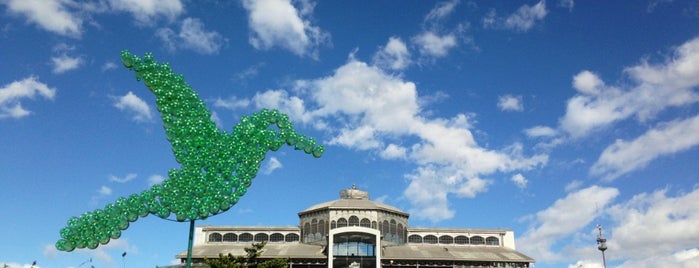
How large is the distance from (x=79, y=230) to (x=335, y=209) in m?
50.0

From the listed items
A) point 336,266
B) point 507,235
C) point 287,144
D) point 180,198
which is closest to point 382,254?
point 336,266

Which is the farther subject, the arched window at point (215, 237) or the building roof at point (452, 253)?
the arched window at point (215, 237)

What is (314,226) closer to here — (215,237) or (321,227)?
(321,227)

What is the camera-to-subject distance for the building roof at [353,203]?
9012cm

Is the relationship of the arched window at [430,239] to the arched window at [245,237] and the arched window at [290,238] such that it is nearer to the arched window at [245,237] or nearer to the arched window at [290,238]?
the arched window at [290,238]

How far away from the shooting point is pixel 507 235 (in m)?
94.8

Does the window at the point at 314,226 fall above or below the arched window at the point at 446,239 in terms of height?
above

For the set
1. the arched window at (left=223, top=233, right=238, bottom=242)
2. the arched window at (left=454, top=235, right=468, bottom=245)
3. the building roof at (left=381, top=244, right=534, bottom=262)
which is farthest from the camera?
the arched window at (left=454, top=235, right=468, bottom=245)

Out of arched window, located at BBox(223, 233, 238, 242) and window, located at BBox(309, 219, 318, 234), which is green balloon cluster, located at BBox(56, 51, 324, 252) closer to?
window, located at BBox(309, 219, 318, 234)

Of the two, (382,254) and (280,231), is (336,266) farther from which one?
(280,231)

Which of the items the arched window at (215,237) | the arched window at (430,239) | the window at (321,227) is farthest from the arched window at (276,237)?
the arched window at (430,239)

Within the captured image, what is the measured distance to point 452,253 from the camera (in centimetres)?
8625

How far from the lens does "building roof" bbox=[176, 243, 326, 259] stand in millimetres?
81000

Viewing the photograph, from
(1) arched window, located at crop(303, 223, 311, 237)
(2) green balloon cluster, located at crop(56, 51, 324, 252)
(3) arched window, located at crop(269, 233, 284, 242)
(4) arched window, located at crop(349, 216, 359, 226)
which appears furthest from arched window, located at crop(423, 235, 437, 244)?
(2) green balloon cluster, located at crop(56, 51, 324, 252)
